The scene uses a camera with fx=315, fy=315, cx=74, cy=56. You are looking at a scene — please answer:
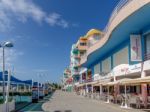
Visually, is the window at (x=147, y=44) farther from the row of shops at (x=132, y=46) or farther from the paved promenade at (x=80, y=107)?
the paved promenade at (x=80, y=107)

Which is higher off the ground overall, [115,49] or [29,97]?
[115,49]

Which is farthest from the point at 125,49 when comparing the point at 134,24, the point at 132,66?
the point at 134,24

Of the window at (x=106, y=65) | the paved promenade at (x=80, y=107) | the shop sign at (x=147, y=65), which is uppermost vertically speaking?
the window at (x=106, y=65)

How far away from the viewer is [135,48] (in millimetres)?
30781

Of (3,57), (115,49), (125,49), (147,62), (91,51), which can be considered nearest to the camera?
(3,57)

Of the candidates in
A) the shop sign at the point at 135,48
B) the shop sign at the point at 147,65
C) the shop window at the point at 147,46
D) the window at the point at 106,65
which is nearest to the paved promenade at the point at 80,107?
the shop sign at the point at 147,65

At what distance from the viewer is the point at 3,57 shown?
23469 millimetres

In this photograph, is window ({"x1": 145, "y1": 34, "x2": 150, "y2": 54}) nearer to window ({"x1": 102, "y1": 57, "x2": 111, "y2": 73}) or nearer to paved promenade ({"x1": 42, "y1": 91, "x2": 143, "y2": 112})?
paved promenade ({"x1": 42, "y1": 91, "x2": 143, "y2": 112})

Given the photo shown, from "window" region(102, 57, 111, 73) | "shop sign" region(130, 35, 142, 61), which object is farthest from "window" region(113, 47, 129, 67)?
"window" region(102, 57, 111, 73)

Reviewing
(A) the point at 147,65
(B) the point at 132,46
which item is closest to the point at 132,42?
(B) the point at 132,46

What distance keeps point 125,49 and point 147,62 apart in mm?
9557

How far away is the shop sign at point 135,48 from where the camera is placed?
3065 centimetres

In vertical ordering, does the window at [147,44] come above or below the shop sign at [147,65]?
above

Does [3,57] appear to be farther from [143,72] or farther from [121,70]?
[121,70]
